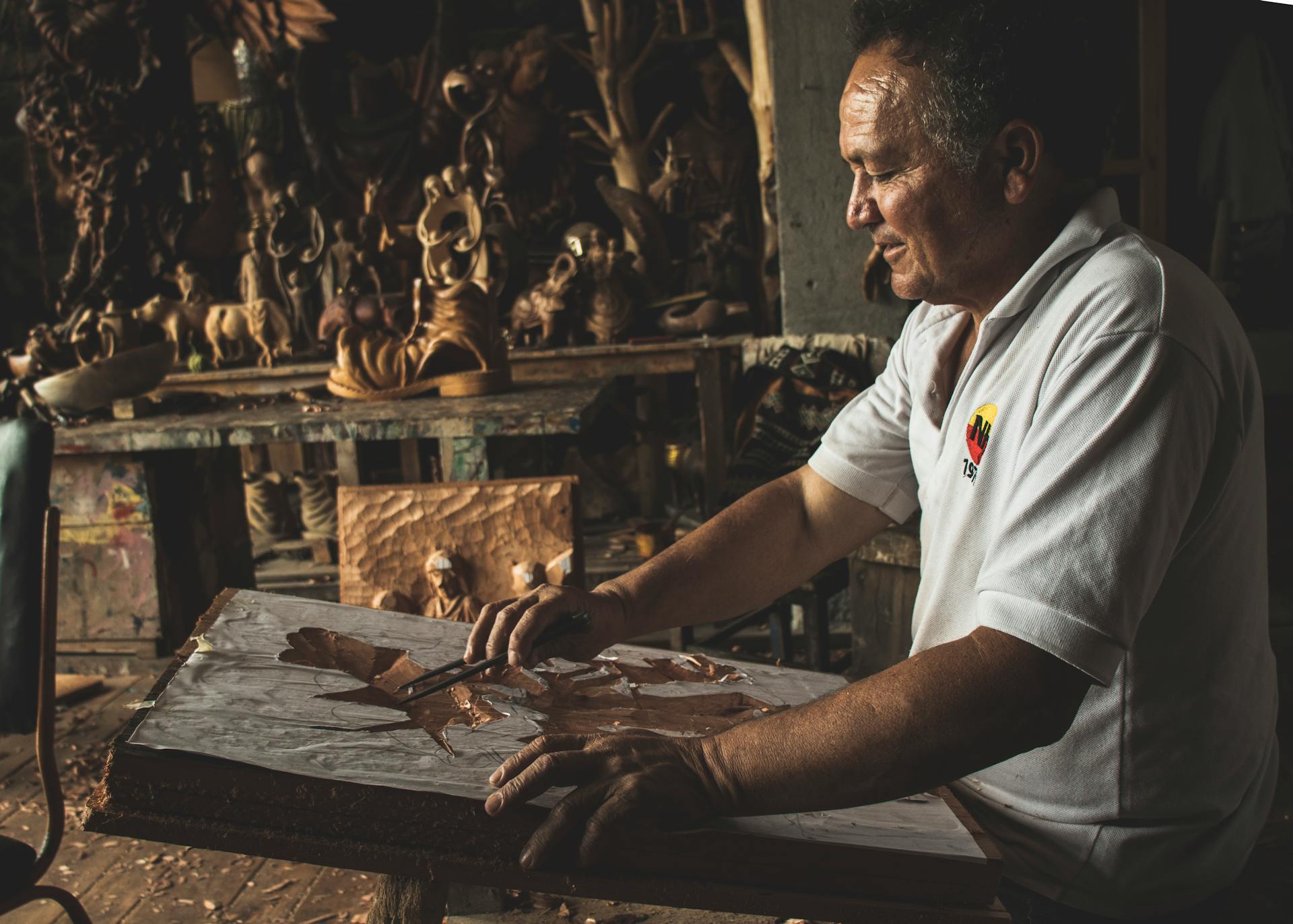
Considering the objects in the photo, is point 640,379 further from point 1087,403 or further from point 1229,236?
point 1087,403

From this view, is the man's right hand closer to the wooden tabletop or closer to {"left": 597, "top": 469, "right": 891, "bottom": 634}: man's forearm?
{"left": 597, "top": 469, "right": 891, "bottom": 634}: man's forearm

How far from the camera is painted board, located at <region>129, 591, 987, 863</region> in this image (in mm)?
968

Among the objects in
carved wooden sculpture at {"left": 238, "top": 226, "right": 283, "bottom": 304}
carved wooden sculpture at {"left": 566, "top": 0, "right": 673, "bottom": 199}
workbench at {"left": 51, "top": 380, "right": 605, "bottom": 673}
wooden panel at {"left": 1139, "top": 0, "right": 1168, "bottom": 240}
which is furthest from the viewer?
carved wooden sculpture at {"left": 566, "top": 0, "right": 673, "bottom": 199}

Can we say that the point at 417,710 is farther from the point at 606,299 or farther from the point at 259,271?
the point at 259,271

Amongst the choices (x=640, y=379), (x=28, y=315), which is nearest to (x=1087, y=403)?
(x=640, y=379)

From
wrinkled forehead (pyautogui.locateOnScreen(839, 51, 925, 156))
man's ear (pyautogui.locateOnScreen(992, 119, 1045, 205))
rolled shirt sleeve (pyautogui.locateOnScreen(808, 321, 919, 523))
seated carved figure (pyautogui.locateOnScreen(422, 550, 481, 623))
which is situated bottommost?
seated carved figure (pyautogui.locateOnScreen(422, 550, 481, 623))

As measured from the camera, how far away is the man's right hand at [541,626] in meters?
1.31

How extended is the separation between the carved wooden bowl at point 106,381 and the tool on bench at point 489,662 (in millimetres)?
2695

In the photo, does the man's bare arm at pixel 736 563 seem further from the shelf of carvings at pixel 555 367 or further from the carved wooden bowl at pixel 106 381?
the shelf of carvings at pixel 555 367

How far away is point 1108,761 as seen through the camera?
1.13 meters

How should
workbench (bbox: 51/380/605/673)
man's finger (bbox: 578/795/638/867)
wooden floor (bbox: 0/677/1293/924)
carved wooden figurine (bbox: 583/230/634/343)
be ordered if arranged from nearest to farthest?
man's finger (bbox: 578/795/638/867), wooden floor (bbox: 0/677/1293/924), workbench (bbox: 51/380/605/673), carved wooden figurine (bbox: 583/230/634/343)

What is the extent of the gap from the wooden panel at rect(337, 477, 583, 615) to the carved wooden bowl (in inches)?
74.5

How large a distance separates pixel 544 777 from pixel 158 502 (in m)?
3.05

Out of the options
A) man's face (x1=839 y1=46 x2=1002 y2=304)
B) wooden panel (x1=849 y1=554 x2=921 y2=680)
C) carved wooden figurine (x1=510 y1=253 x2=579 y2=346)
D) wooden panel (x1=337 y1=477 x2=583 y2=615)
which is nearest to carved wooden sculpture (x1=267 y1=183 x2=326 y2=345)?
carved wooden figurine (x1=510 y1=253 x2=579 y2=346)
